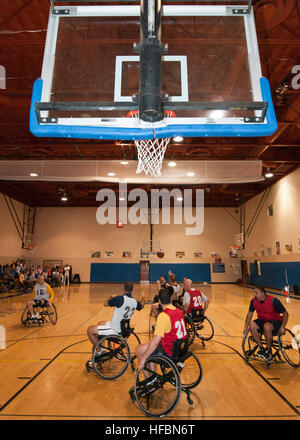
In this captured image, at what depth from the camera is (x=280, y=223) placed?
14.3 m

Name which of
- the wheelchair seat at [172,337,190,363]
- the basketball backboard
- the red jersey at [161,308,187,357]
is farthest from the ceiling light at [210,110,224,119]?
the wheelchair seat at [172,337,190,363]

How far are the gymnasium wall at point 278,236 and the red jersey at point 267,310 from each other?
972cm

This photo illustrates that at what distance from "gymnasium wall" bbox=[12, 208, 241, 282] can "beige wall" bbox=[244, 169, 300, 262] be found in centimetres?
239

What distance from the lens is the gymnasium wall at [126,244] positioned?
65.0ft

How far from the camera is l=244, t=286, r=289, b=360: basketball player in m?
4.05

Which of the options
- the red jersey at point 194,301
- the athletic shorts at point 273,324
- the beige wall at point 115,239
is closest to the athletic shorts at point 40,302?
the red jersey at point 194,301

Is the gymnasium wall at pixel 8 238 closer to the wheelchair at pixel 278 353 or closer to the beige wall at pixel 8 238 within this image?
the beige wall at pixel 8 238

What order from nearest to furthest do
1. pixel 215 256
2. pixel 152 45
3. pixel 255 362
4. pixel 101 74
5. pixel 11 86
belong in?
pixel 152 45, pixel 101 74, pixel 255 362, pixel 11 86, pixel 215 256

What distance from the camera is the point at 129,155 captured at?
1165cm

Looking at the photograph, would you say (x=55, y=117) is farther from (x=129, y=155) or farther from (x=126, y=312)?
(x=129, y=155)

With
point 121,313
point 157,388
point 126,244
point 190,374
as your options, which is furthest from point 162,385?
point 126,244

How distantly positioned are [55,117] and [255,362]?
4.30 meters

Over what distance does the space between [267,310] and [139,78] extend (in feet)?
11.7

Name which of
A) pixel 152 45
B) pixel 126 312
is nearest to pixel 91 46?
pixel 152 45
